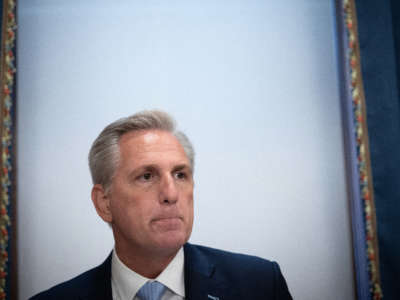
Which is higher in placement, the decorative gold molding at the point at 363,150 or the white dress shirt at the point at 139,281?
the decorative gold molding at the point at 363,150

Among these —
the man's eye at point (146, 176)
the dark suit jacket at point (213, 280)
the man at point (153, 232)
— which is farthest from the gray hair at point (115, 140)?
the dark suit jacket at point (213, 280)

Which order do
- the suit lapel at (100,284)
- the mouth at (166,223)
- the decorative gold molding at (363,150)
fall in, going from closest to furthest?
the mouth at (166,223) < the suit lapel at (100,284) < the decorative gold molding at (363,150)

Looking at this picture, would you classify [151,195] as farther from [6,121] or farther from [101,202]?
[6,121]

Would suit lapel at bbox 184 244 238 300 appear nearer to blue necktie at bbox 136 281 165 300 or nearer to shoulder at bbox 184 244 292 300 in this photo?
shoulder at bbox 184 244 292 300

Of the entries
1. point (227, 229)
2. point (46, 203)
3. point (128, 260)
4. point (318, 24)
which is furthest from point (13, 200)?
point (318, 24)

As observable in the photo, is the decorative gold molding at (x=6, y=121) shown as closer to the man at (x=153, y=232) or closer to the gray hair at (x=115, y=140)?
the man at (x=153, y=232)

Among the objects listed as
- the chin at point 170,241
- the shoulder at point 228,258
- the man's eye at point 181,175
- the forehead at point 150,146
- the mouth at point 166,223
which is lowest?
the shoulder at point 228,258

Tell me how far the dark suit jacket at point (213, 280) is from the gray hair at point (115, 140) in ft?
1.32

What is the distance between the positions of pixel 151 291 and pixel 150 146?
630 mm

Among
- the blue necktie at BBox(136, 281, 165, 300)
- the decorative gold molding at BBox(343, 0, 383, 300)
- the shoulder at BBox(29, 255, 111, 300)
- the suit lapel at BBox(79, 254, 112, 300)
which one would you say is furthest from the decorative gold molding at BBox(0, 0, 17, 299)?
the decorative gold molding at BBox(343, 0, 383, 300)

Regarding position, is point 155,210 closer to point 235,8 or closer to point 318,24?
point 235,8

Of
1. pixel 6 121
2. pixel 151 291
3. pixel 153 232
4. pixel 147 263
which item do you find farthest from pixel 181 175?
pixel 6 121

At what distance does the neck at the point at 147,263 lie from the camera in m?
1.66


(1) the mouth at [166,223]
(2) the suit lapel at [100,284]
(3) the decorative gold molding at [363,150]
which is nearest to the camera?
(1) the mouth at [166,223]
